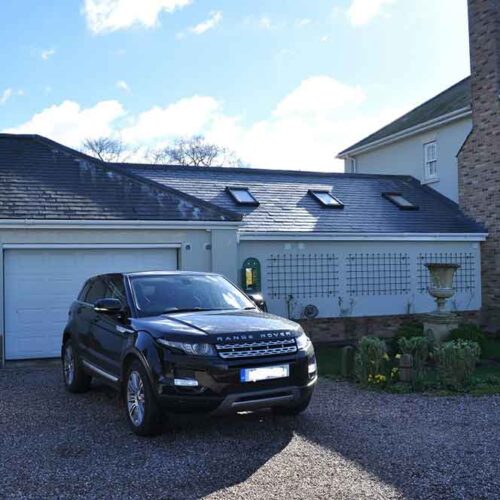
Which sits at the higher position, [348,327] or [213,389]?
[213,389]

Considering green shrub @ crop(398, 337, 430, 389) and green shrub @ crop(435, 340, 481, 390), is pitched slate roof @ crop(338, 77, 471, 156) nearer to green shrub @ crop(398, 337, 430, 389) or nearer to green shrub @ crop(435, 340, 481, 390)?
green shrub @ crop(398, 337, 430, 389)

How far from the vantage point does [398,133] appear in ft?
67.4

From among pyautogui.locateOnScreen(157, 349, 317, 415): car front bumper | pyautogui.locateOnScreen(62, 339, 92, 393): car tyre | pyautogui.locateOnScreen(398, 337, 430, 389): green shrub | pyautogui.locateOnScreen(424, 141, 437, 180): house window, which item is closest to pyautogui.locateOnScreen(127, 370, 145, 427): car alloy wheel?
pyautogui.locateOnScreen(157, 349, 317, 415): car front bumper

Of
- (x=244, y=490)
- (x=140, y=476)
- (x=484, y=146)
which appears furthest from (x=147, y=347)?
(x=484, y=146)

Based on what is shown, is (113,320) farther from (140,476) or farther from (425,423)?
(425,423)

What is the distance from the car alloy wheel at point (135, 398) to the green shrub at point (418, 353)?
4056mm

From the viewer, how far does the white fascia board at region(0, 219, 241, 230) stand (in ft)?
35.2

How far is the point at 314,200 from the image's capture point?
656 inches

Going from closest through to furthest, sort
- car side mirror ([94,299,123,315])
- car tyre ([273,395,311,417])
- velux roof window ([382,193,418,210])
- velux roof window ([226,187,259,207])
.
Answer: car tyre ([273,395,311,417]) < car side mirror ([94,299,123,315]) < velux roof window ([226,187,259,207]) < velux roof window ([382,193,418,210])

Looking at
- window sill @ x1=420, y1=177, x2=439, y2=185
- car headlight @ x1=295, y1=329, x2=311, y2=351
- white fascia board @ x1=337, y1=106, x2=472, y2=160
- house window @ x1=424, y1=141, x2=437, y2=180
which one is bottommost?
car headlight @ x1=295, y1=329, x2=311, y2=351

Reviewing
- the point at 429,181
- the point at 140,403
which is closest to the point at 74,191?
the point at 140,403

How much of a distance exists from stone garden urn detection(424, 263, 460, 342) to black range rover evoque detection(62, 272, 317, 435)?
5.52 meters

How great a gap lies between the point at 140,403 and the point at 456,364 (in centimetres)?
451

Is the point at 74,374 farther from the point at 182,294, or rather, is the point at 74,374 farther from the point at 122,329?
the point at 182,294
